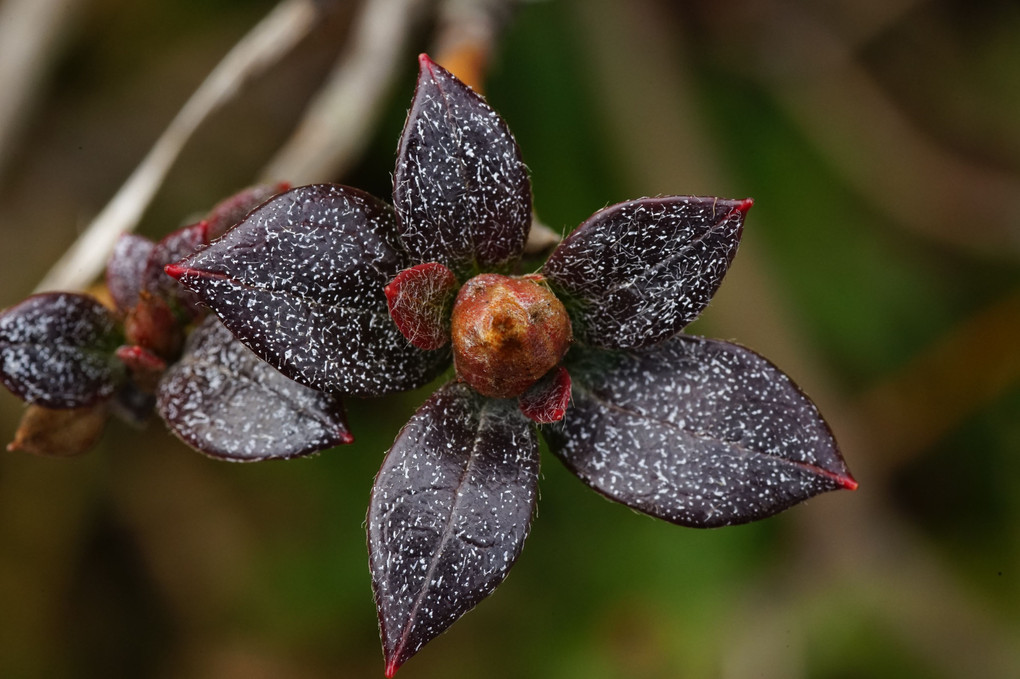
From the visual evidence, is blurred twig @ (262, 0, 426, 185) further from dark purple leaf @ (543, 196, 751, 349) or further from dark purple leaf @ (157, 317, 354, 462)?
dark purple leaf @ (543, 196, 751, 349)

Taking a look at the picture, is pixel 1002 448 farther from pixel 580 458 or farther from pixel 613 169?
pixel 580 458

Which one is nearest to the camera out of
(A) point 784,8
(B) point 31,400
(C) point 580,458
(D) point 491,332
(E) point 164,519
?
(D) point 491,332

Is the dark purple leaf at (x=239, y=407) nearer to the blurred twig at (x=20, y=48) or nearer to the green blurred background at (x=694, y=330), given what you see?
the green blurred background at (x=694, y=330)

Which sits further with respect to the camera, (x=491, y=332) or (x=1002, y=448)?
(x=1002, y=448)

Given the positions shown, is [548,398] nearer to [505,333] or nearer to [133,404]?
[505,333]

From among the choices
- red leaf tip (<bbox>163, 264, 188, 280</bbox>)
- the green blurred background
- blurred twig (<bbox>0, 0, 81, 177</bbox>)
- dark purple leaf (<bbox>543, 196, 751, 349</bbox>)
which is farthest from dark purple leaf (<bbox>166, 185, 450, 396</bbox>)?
blurred twig (<bbox>0, 0, 81, 177</bbox>)

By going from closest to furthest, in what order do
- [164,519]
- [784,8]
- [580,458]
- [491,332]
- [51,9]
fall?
A: [491,332] < [580,458] < [51,9] < [164,519] < [784,8]

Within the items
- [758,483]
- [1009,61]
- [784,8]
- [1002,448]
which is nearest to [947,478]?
[1002,448]
